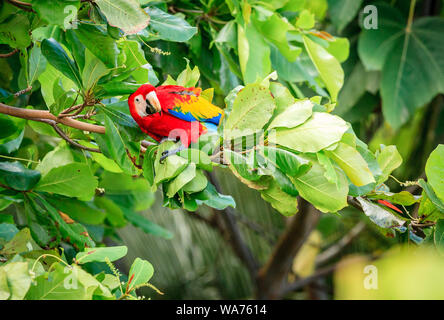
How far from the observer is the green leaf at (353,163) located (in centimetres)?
72

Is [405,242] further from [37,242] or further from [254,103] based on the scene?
[37,242]

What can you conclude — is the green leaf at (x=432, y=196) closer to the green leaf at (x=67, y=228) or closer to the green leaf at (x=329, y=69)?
the green leaf at (x=329, y=69)

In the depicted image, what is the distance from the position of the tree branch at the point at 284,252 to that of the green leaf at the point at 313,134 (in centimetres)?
123

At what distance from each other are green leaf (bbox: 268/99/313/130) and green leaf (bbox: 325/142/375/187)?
0.21 ft

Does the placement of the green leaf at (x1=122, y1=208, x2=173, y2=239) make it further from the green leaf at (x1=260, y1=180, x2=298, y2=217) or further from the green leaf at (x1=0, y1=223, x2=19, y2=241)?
the green leaf at (x1=260, y1=180, x2=298, y2=217)

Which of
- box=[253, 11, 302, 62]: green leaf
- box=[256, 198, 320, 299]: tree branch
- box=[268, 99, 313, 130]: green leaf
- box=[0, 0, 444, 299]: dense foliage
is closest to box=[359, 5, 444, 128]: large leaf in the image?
box=[256, 198, 320, 299]: tree branch

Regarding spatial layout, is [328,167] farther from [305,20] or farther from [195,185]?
[305,20]

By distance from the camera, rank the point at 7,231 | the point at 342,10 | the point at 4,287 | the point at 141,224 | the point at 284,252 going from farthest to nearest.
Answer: the point at 284,252
the point at 342,10
the point at 141,224
the point at 7,231
the point at 4,287

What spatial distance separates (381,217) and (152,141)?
1.46ft

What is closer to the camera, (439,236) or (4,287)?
(4,287)

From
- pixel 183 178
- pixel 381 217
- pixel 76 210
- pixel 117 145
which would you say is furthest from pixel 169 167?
pixel 76 210

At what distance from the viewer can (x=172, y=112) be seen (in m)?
0.82

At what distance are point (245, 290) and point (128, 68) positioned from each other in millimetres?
2360
